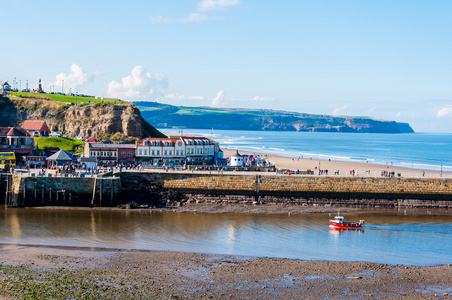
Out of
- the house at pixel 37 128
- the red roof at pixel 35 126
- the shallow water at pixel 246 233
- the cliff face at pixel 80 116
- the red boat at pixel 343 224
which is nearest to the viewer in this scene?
the shallow water at pixel 246 233

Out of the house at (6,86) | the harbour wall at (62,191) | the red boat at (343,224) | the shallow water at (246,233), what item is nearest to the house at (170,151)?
the harbour wall at (62,191)

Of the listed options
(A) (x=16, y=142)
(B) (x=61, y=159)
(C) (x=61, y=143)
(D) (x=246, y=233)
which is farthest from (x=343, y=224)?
(C) (x=61, y=143)

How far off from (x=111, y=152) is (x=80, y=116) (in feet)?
108

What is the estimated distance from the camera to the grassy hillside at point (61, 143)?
81.6 metres

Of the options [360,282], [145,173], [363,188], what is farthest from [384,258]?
[145,173]

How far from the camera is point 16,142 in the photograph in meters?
70.8

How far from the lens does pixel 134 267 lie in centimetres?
3338

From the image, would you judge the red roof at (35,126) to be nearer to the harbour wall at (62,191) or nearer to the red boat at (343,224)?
the harbour wall at (62,191)

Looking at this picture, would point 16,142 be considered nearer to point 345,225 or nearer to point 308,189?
point 308,189

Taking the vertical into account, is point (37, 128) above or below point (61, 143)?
above

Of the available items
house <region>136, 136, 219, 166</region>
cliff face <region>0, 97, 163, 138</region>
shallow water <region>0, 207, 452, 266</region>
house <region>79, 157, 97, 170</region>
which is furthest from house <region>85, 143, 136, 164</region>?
cliff face <region>0, 97, 163, 138</region>

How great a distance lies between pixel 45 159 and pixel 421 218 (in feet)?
164

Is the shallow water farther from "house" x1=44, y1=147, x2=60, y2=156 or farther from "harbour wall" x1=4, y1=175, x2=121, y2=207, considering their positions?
"house" x1=44, y1=147, x2=60, y2=156

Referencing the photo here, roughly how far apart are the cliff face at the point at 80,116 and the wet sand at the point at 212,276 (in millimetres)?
59903
